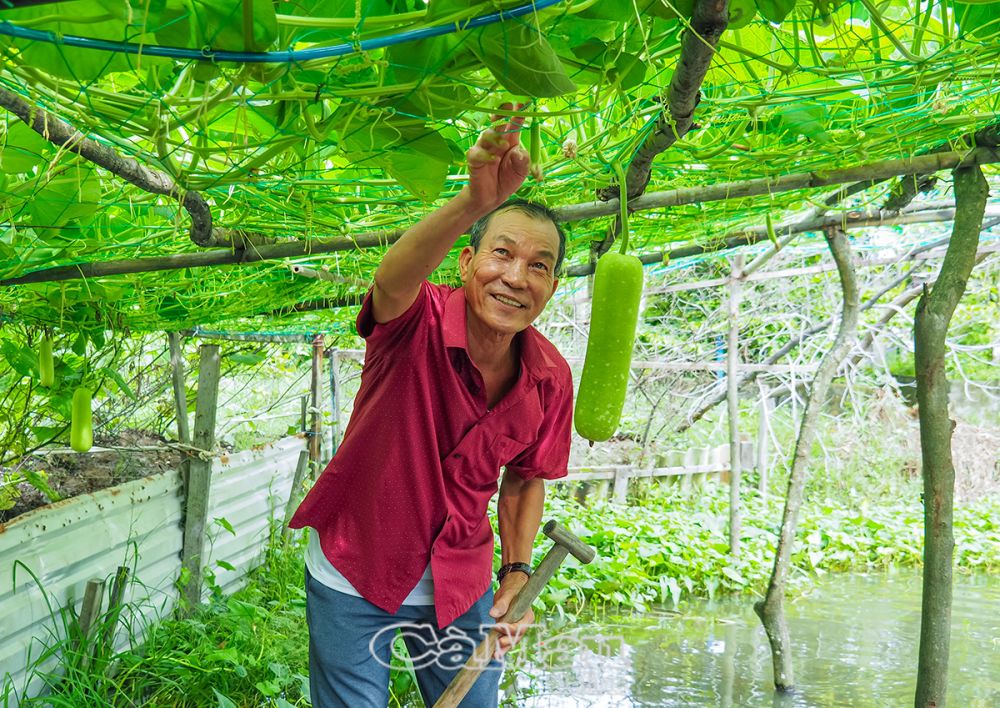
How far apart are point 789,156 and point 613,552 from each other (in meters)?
4.15

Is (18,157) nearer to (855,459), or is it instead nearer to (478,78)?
(478,78)

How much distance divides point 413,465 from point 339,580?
28cm

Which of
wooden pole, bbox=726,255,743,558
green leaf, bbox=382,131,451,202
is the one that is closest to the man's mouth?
green leaf, bbox=382,131,451,202

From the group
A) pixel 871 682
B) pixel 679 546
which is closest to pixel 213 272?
pixel 871 682

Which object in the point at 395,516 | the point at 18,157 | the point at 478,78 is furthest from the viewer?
the point at 395,516

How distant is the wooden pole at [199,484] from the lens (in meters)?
3.69

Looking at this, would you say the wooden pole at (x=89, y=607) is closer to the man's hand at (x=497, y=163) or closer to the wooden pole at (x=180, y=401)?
the wooden pole at (x=180, y=401)

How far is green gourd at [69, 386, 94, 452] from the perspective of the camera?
292 centimetres

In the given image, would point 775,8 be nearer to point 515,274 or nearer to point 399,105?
point 399,105

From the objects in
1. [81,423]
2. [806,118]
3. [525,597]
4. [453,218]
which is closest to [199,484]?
[81,423]

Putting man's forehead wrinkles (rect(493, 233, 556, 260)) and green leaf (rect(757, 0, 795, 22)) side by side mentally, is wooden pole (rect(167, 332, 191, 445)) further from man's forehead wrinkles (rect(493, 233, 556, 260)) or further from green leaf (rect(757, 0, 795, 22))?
green leaf (rect(757, 0, 795, 22))

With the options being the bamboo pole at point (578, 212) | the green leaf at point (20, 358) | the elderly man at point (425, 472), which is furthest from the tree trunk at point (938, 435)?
the green leaf at point (20, 358)

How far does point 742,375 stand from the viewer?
859 centimetres

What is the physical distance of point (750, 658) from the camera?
4.28 meters
